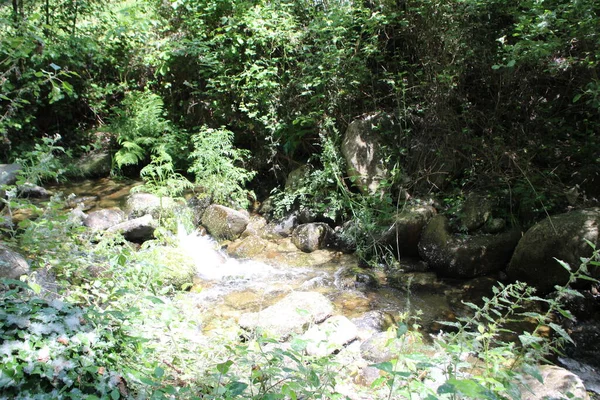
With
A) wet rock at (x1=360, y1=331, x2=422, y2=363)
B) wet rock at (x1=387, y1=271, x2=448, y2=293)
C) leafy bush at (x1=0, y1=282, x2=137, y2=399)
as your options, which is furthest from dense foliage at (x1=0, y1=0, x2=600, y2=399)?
wet rock at (x1=387, y1=271, x2=448, y2=293)

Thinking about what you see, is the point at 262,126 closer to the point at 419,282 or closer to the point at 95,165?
the point at 95,165

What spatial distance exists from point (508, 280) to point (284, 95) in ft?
14.5

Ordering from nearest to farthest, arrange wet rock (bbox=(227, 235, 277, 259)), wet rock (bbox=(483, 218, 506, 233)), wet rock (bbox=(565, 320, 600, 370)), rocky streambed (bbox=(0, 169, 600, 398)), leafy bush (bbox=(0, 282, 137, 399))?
leafy bush (bbox=(0, 282, 137, 399)) → wet rock (bbox=(565, 320, 600, 370)) → rocky streambed (bbox=(0, 169, 600, 398)) → wet rock (bbox=(483, 218, 506, 233)) → wet rock (bbox=(227, 235, 277, 259))

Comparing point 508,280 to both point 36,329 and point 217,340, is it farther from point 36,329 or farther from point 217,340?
point 36,329

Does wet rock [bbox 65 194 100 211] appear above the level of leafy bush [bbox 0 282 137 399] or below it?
below

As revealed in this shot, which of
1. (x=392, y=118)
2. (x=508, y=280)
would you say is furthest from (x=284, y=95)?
(x=508, y=280)

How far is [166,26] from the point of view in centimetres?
845

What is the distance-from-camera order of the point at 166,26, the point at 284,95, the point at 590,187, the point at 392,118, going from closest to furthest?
the point at 590,187 < the point at 392,118 < the point at 284,95 < the point at 166,26

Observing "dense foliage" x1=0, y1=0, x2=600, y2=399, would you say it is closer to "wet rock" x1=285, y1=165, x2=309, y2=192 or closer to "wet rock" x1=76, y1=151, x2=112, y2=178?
"wet rock" x1=285, y1=165, x2=309, y2=192

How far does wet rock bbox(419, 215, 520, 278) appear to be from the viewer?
16.9 ft

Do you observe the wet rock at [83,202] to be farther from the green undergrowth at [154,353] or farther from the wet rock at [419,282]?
the wet rock at [419,282]

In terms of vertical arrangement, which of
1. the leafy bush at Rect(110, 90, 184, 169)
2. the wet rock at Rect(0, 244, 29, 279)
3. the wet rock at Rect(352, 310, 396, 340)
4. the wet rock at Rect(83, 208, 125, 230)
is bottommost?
the wet rock at Rect(352, 310, 396, 340)

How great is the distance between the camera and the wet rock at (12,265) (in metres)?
2.92

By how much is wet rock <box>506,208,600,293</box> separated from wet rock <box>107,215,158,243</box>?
181 inches
